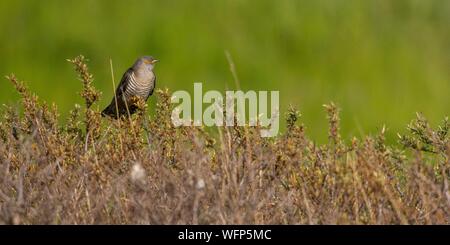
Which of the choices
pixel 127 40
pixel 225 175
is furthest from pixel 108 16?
pixel 225 175

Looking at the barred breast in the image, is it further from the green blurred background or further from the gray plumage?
the green blurred background

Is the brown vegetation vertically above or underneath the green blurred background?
underneath

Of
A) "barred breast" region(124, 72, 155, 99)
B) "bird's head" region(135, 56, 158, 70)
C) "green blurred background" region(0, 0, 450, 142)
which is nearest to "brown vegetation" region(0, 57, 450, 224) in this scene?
"barred breast" region(124, 72, 155, 99)

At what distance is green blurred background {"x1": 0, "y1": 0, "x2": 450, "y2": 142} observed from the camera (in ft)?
36.5

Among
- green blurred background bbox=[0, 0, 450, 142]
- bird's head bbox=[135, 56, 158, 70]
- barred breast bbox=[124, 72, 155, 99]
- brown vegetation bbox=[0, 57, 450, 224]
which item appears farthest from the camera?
green blurred background bbox=[0, 0, 450, 142]

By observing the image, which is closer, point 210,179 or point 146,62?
point 210,179

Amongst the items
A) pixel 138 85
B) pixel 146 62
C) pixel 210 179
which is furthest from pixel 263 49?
pixel 210 179

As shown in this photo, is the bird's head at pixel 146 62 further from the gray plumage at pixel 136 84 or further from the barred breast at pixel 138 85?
the barred breast at pixel 138 85

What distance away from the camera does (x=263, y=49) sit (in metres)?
11.8

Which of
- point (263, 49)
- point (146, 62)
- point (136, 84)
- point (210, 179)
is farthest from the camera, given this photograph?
point (263, 49)

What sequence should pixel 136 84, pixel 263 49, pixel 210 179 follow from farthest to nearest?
pixel 263 49 < pixel 136 84 < pixel 210 179

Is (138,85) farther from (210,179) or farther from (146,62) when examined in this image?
(210,179)

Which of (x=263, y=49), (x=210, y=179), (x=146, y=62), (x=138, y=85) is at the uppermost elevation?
(x=263, y=49)
